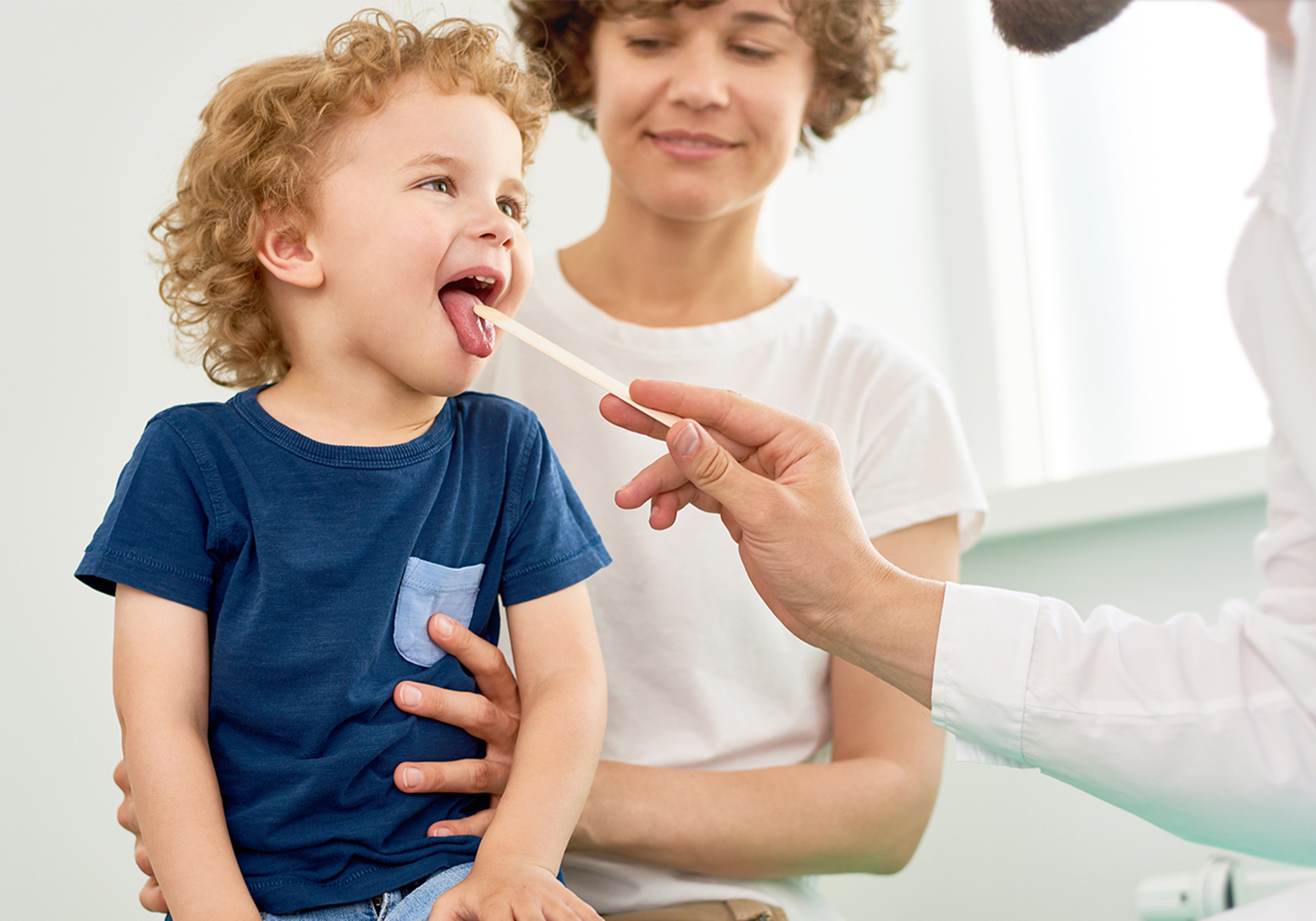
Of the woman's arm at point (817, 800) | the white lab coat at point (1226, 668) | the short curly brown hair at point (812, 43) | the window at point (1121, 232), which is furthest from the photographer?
the window at point (1121, 232)

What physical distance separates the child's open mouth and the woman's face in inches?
13.6

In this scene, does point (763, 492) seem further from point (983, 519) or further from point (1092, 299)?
point (1092, 299)

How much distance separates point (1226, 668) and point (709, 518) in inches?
20.9

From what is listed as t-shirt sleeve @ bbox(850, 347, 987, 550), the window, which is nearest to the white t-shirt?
t-shirt sleeve @ bbox(850, 347, 987, 550)

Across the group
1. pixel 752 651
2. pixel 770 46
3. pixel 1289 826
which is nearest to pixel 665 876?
pixel 752 651

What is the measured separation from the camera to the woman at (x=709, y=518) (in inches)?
39.6

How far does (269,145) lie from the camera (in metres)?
0.85

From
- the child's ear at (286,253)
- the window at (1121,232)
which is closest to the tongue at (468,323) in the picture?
the child's ear at (286,253)

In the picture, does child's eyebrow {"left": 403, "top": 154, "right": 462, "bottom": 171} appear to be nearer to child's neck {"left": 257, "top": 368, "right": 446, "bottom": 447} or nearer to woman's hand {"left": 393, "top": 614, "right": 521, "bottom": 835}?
child's neck {"left": 257, "top": 368, "right": 446, "bottom": 447}

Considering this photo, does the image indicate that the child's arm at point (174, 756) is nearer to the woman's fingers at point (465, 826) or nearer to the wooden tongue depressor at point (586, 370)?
the woman's fingers at point (465, 826)

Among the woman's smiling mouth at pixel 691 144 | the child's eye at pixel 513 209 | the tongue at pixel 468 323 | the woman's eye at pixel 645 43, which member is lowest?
the tongue at pixel 468 323

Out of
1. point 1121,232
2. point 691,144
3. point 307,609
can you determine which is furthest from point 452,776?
point 1121,232

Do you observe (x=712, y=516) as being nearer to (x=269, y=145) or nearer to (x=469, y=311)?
(x=469, y=311)

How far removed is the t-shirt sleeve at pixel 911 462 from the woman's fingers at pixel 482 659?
0.43 m
